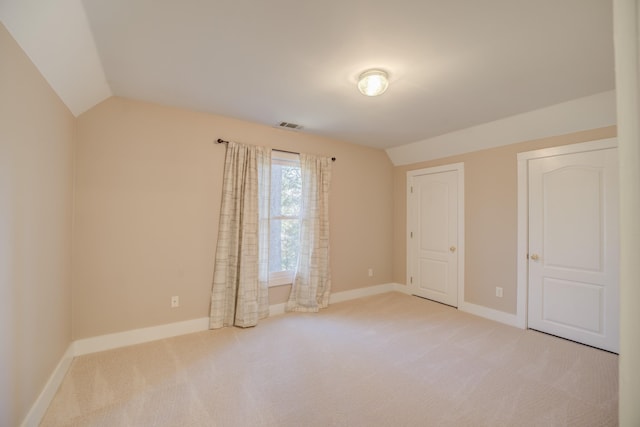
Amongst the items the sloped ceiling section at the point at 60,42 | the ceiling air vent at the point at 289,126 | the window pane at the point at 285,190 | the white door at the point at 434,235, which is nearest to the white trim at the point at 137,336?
the window pane at the point at 285,190

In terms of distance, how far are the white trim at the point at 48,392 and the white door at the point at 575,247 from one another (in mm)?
4369

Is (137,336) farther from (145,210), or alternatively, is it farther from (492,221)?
(492,221)

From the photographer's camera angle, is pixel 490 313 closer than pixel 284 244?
Yes

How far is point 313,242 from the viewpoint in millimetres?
3758

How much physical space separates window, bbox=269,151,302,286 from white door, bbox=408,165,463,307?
195cm

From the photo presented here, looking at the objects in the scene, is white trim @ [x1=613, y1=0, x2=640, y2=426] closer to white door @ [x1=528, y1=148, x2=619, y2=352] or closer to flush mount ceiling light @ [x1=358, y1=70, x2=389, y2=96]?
flush mount ceiling light @ [x1=358, y1=70, x2=389, y2=96]

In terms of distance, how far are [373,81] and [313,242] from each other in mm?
2171

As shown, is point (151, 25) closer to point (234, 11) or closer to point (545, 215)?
point (234, 11)

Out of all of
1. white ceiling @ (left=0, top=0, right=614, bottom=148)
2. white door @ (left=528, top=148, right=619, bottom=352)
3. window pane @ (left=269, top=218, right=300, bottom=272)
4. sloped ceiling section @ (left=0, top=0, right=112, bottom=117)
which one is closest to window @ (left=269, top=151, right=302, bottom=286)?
window pane @ (left=269, top=218, right=300, bottom=272)

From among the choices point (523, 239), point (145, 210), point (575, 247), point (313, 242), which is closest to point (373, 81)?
point (313, 242)

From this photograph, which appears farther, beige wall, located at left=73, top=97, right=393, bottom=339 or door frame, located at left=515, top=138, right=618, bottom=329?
door frame, located at left=515, top=138, right=618, bottom=329

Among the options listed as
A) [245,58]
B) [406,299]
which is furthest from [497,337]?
[245,58]

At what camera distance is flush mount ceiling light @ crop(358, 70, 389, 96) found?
2.16m

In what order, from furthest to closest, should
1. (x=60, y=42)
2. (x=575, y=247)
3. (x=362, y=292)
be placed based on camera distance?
(x=362, y=292), (x=575, y=247), (x=60, y=42)
